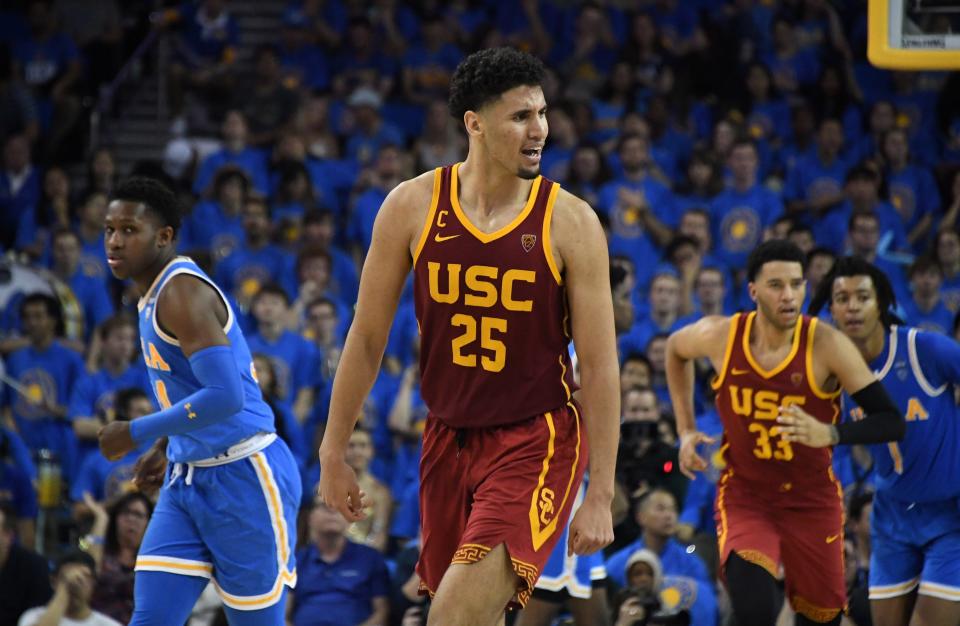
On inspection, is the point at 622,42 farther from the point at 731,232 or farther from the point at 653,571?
the point at 653,571

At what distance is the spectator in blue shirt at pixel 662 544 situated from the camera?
25.9ft

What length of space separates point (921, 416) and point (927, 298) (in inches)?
162

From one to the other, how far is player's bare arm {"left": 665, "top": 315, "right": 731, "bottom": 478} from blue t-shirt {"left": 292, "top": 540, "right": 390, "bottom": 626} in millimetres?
2111

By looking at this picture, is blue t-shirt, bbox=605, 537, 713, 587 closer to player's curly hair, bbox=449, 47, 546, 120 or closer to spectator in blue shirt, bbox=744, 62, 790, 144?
player's curly hair, bbox=449, 47, 546, 120

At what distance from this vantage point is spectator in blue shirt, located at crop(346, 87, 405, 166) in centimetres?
1322

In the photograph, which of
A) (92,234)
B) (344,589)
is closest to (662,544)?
(344,589)

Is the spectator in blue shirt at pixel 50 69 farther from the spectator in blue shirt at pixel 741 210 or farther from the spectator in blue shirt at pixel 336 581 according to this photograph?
the spectator in blue shirt at pixel 336 581

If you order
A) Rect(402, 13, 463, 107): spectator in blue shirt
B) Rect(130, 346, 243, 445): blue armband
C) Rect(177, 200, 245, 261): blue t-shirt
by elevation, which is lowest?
Rect(130, 346, 243, 445): blue armband

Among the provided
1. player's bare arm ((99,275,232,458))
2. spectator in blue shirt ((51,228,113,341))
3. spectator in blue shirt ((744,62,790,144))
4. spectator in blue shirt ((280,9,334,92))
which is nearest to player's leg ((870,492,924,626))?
player's bare arm ((99,275,232,458))

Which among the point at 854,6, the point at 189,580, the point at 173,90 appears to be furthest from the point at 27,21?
the point at 189,580

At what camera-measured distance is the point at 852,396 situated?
6207 millimetres

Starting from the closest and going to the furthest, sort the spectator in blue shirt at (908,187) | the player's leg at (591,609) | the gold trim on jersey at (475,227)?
the gold trim on jersey at (475,227) < the player's leg at (591,609) < the spectator in blue shirt at (908,187)

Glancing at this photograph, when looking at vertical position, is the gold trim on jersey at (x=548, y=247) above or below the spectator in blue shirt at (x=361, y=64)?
below

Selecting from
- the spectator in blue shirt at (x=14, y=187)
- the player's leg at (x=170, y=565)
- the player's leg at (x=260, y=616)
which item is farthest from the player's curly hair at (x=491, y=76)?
the spectator in blue shirt at (x=14, y=187)
